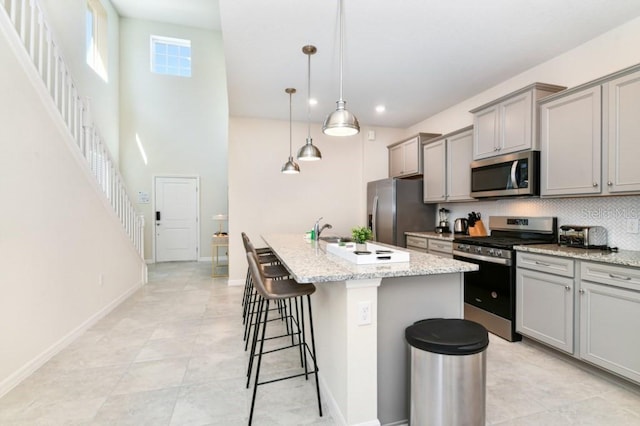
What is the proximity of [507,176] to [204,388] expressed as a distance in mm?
3310

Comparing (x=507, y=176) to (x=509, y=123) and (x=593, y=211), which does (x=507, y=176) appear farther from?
(x=593, y=211)

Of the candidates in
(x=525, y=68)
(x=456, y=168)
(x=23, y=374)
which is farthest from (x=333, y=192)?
(x=23, y=374)

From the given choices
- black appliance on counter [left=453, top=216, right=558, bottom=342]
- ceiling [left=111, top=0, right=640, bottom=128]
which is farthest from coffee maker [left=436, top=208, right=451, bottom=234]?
ceiling [left=111, top=0, right=640, bottom=128]

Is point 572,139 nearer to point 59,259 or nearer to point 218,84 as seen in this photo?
point 59,259

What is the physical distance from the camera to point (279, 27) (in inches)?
102

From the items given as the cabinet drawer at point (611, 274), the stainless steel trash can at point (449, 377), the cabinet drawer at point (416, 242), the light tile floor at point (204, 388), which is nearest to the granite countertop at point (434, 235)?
the cabinet drawer at point (416, 242)

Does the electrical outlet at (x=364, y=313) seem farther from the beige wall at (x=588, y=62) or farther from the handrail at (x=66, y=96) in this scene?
the handrail at (x=66, y=96)

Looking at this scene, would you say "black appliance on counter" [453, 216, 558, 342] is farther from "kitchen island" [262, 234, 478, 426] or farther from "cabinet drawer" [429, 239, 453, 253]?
"kitchen island" [262, 234, 478, 426]

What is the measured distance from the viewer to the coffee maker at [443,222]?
444cm

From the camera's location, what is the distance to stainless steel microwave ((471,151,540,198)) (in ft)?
9.49

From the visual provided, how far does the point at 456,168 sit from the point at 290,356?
3025 millimetres

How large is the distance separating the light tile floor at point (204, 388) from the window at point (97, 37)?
16.0ft

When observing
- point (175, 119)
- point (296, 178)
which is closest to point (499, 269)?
point (296, 178)

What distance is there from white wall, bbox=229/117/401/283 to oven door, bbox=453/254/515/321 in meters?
2.51
